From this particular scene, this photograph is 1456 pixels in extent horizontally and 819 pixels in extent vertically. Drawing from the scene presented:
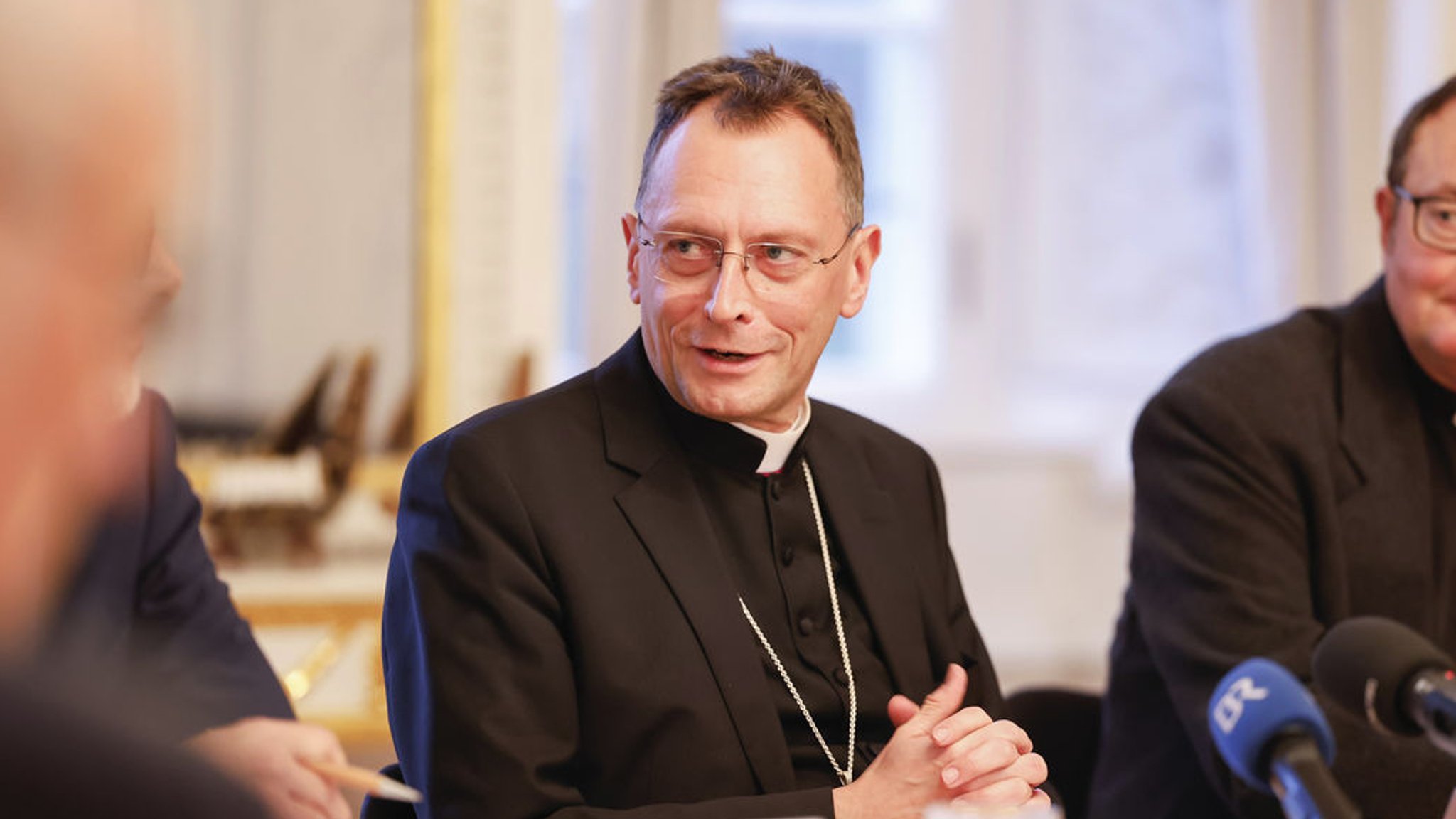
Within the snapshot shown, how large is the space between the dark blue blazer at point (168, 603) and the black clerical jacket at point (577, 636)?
0.73ft

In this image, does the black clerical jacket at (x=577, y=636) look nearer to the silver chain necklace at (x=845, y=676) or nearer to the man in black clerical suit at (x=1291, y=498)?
the silver chain necklace at (x=845, y=676)

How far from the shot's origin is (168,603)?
2123 millimetres

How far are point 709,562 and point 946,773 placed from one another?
0.46m

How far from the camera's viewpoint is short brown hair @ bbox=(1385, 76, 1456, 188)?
259 cm

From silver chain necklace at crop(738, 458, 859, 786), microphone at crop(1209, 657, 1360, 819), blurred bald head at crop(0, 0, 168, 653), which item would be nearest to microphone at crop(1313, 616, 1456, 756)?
microphone at crop(1209, 657, 1360, 819)

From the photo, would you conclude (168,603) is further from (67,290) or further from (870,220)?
(870,220)

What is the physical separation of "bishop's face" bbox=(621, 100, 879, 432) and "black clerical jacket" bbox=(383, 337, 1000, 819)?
0.39 ft

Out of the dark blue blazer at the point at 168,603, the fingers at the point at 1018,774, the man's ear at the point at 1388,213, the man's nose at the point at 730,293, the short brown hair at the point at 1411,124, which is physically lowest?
the fingers at the point at 1018,774

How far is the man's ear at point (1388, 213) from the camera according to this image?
2668 millimetres

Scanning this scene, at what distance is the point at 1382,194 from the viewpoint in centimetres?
271

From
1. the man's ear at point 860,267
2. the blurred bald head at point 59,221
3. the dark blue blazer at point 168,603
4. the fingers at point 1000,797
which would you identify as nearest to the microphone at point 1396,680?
the fingers at point 1000,797

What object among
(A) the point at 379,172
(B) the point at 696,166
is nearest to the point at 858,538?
(B) the point at 696,166

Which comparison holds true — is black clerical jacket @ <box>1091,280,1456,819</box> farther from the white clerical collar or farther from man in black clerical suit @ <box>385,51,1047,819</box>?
the white clerical collar

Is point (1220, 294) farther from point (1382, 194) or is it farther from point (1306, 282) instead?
point (1382, 194)
